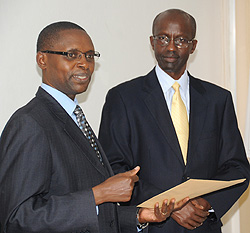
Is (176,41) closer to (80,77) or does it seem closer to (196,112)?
(196,112)

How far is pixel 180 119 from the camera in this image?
2.27 metres

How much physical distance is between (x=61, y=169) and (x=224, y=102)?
1167 mm

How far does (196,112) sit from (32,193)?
113 centimetres

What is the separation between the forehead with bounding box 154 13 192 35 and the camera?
2.27 m

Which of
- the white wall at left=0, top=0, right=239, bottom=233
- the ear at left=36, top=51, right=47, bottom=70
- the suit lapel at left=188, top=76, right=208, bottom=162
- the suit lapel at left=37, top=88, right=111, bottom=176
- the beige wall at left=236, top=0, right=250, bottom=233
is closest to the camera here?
the suit lapel at left=37, top=88, right=111, bottom=176

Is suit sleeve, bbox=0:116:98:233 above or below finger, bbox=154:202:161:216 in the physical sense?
above

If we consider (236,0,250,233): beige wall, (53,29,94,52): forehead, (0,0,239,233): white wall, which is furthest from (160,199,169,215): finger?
(236,0,250,233): beige wall

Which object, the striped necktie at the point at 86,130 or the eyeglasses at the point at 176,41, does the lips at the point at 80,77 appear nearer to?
the striped necktie at the point at 86,130

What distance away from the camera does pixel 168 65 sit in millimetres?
2268

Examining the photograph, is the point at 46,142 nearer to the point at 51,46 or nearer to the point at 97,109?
the point at 51,46

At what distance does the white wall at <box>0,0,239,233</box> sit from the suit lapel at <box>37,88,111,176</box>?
955 mm

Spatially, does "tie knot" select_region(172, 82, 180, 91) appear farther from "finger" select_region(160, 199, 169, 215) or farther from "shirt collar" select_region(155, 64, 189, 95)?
"finger" select_region(160, 199, 169, 215)

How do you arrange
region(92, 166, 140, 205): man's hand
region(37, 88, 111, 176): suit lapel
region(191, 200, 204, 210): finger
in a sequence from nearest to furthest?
region(92, 166, 140, 205): man's hand → region(37, 88, 111, 176): suit lapel → region(191, 200, 204, 210): finger

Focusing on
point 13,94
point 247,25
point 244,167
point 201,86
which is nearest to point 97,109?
point 13,94
